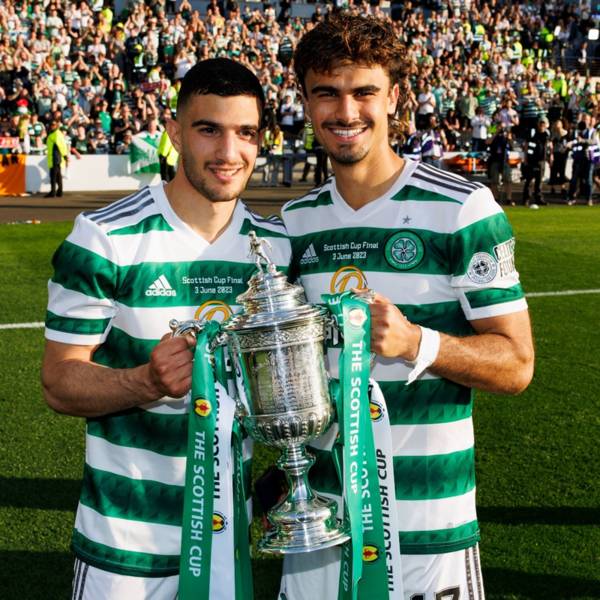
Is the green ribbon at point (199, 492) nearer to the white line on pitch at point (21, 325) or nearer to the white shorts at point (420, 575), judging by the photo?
the white shorts at point (420, 575)

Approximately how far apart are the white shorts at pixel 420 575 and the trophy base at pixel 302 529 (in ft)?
1.46

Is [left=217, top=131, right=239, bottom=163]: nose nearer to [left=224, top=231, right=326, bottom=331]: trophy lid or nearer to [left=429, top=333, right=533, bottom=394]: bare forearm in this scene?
[left=224, top=231, right=326, bottom=331]: trophy lid

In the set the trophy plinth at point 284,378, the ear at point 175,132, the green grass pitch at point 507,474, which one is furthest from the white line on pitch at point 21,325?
the trophy plinth at point 284,378

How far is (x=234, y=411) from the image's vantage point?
8.38 feet

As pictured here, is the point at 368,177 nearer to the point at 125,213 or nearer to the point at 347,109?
the point at 347,109

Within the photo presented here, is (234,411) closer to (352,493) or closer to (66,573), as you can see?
(352,493)

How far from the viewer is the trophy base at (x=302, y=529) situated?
8.00 ft

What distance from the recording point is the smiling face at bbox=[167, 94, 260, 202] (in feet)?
9.12

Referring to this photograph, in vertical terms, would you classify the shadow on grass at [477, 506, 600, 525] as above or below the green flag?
below

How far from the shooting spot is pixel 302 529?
246cm

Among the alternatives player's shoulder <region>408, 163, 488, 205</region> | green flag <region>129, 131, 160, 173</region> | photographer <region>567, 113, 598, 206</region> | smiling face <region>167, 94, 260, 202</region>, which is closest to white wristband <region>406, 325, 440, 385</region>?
player's shoulder <region>408, 163, 488, 205</region>

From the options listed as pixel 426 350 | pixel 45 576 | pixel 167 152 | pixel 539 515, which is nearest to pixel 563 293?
pixel 539 515

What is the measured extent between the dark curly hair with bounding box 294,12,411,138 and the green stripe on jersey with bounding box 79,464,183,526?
127cm

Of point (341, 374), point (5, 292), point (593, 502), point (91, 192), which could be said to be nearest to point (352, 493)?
point (341, 374)
